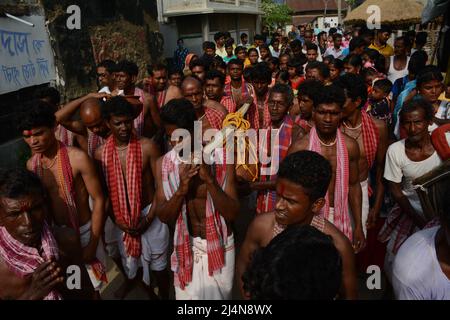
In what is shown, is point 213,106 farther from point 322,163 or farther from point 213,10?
point 213,10

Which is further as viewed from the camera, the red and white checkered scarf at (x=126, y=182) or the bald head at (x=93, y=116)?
the bald head at (x=93, y=116)

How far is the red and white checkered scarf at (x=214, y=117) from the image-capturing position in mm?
4164

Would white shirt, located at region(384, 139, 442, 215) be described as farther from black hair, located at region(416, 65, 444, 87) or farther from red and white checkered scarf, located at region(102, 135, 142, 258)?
red and white checkered scarf, located at region(102, 135, 142, 258)

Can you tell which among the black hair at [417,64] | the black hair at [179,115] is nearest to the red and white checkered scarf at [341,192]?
the black hair at [179,115]

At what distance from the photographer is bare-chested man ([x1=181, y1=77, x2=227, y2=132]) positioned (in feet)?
13.6

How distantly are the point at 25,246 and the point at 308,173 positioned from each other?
1.51 m

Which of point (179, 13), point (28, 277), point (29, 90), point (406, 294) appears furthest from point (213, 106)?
point (179, 13)

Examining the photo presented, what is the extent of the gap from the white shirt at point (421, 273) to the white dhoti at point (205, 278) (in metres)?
1.31

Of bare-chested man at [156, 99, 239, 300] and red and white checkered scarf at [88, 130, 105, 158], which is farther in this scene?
red and white checkered scarf at [88, 130, 105, 158]

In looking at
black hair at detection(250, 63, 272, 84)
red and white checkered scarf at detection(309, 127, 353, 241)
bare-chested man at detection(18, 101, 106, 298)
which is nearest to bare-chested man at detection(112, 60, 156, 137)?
black hair at detection(250, 63, 272, 84)

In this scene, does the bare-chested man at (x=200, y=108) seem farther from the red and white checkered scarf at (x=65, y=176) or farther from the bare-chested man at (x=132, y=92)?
the red and white checkered scarf at (x=65, y=176)

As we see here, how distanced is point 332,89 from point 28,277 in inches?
94.4

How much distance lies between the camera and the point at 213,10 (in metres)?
16.8

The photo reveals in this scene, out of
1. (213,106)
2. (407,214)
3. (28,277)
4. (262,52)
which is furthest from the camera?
(262,52)
